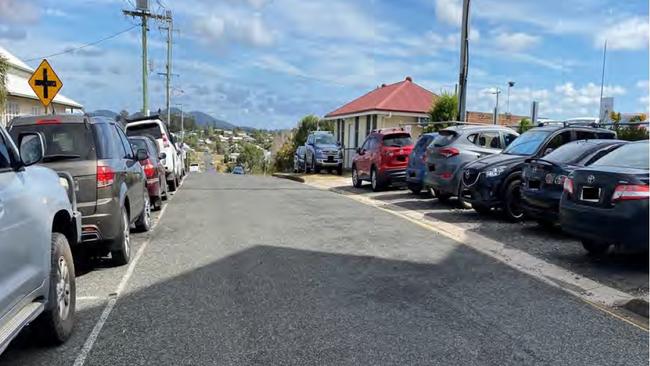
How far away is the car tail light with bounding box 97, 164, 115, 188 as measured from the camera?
6906mm

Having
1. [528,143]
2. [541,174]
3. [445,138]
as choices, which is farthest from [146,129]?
[541,174]

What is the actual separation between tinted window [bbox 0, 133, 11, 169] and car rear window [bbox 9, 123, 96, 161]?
108 inches

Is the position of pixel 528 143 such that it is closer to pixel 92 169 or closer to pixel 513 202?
pixel 513 202

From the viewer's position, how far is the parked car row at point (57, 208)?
385 centimetres

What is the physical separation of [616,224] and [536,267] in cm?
133

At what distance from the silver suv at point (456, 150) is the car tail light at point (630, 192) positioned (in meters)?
5.56

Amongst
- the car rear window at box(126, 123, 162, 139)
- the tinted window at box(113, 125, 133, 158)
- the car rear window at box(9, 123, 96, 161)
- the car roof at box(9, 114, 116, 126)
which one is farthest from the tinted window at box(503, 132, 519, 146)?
the car rear window at box(126, 123, 162, 139)

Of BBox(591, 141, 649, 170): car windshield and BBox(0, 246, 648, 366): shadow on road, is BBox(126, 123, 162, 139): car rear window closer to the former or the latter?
BBox(0, 246, 648, 366): shadow on road

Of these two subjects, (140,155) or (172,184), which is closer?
(140,155)

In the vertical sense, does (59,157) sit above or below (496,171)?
above

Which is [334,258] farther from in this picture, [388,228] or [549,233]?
[549,233]

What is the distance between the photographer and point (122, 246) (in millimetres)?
7312

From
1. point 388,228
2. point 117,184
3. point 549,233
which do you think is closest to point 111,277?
point 117,184

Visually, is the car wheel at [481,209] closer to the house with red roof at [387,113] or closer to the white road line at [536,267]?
the white road line at [536,267]
